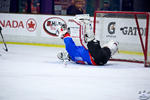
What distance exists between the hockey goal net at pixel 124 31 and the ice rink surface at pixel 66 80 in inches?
21.1

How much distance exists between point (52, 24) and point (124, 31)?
108 inches

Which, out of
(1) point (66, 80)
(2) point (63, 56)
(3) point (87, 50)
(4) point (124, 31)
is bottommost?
(1) point (66, 80)

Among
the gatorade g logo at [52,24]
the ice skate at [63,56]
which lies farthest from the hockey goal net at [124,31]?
the gatorade g logo at [52,24]

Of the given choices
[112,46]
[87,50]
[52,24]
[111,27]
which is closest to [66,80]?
[87,50]

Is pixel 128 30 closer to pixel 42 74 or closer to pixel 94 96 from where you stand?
pixel 42 74

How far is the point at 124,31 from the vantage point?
912 centimetres

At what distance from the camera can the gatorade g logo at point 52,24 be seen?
11.0 m

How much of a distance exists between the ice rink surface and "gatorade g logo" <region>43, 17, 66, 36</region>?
7.38 ft

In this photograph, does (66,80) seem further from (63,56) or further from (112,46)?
(112,46)

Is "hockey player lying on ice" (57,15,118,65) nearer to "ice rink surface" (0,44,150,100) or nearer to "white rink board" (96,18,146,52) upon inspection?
"ice rink surface" (0,44,150,100)

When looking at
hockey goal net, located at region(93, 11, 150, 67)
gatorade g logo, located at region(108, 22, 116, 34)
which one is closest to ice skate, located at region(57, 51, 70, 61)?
hockey goal net, located at region(93, 11, 150, 67)

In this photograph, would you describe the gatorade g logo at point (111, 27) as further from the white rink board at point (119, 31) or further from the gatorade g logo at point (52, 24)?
the gatorade g logo at point (52, 24)

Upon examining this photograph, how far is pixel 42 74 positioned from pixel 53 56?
253 centimetres

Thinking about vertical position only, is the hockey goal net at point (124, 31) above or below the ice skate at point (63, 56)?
above
